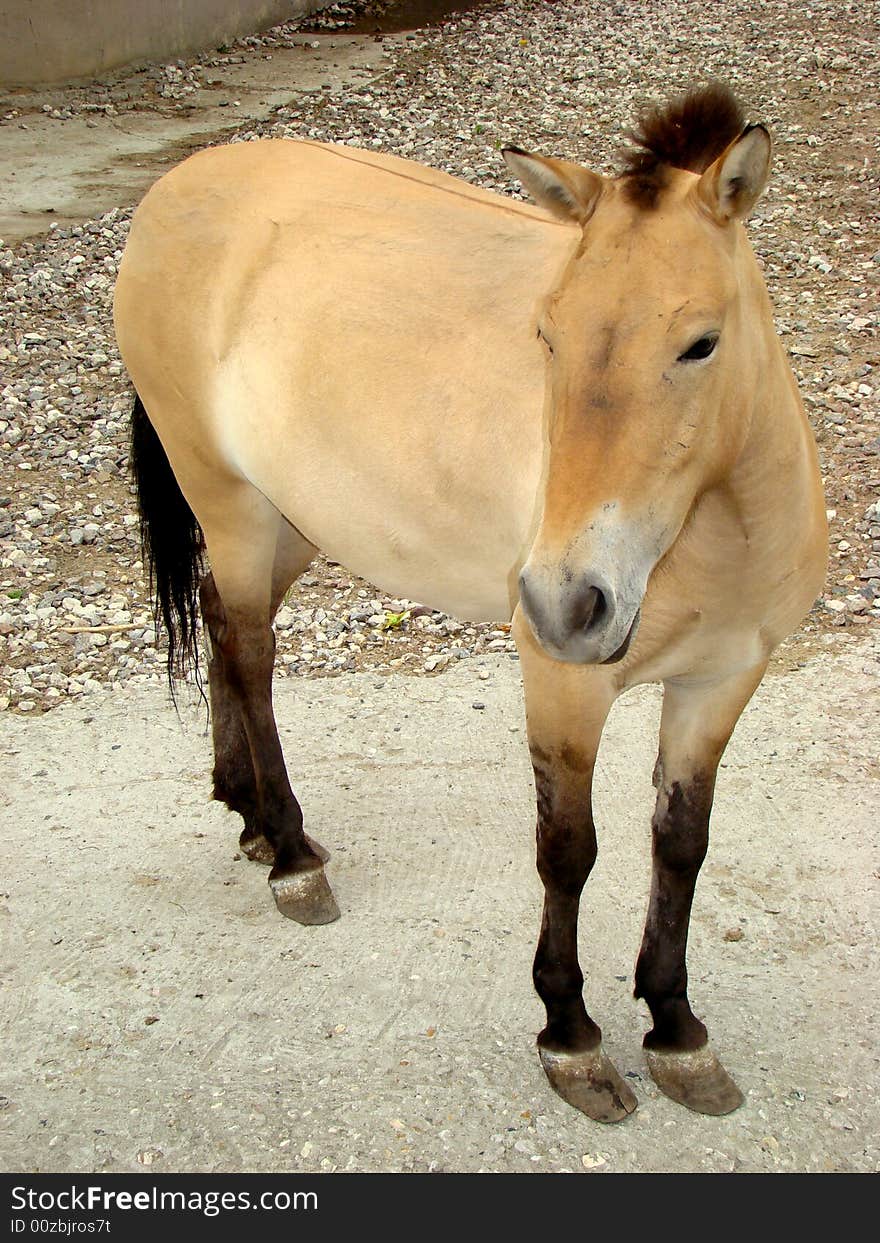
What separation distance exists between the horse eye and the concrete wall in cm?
1067

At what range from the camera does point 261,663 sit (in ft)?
11.5

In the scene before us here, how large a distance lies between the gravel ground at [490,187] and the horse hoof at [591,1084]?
6.28 feet

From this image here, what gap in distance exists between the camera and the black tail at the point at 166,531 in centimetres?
370

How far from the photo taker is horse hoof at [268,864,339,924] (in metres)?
3.45

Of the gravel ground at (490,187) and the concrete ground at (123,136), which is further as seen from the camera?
the concrete ground at (123,136)

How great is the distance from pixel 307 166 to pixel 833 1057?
2.63 metres

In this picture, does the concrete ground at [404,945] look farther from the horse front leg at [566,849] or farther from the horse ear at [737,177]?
the horse ear at [737,177]

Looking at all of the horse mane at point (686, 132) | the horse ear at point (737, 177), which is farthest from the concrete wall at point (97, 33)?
the horse ear at point (737, 177)

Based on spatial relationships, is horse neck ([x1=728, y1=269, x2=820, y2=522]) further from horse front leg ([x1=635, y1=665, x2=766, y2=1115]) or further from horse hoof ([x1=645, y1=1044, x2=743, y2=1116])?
horse hoof ([x1=645, y1=1044, x2=743, y2=1116])

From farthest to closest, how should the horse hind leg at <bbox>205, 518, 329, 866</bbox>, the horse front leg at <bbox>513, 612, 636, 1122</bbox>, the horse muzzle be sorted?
1. the horse hind leg at <bbox>205, 518, 329, 866</bbox>
2. the horse front leg at <bbox>513, 612, 636, 1122</bbox>
3. the horse muzzle

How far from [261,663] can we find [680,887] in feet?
4.45

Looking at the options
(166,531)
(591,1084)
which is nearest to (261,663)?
(166,531)

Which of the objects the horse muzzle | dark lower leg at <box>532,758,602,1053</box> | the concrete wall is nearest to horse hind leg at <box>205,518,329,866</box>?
dark lower leg at <box>532,758,602,1053</box>

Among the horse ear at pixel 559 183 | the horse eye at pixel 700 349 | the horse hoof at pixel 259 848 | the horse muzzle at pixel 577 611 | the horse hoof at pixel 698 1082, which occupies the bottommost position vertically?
the horse hoof at pixel 259 848
